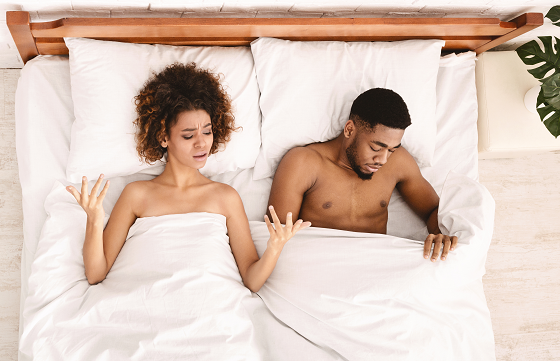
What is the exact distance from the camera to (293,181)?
1730 mm

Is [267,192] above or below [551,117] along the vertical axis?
A: below

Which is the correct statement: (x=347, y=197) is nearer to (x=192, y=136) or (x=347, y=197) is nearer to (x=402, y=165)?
(x=402, y=165)

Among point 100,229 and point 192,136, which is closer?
point 100,229

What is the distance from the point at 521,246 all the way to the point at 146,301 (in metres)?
2.11

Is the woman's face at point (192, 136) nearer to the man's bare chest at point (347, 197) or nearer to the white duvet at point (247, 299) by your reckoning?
the white duvet at point (247, 299)

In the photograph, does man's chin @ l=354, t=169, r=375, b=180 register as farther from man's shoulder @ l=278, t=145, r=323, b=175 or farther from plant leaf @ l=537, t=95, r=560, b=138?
plant leaf @ l=537, t=95, r=560, b=138

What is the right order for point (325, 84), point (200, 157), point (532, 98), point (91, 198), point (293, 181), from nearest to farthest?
point (91, 198)
point (200, 157)
point (293, 181)
point (325, 84)
point (532, 98)

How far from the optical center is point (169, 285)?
143cm

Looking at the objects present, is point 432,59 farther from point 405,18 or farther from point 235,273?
point 235,273

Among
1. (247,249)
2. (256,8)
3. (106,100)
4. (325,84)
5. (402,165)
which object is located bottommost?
(247,249)

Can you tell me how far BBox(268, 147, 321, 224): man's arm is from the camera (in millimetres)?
1712

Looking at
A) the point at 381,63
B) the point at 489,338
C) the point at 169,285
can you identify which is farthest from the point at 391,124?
the point at 169,285

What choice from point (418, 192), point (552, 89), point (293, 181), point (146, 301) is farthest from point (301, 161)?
point (552, 89)

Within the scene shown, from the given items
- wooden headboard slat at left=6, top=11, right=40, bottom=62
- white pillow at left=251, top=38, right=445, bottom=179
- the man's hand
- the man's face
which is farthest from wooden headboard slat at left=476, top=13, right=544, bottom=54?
wooden headboard slat at left=6, top=11, right=40, bottom=62
